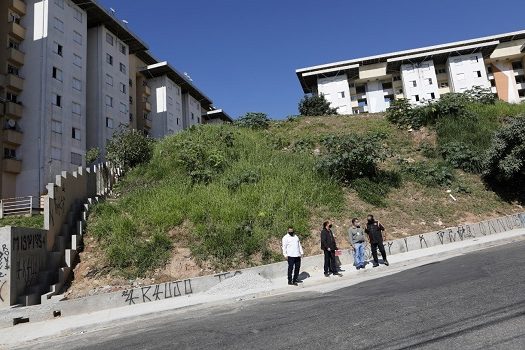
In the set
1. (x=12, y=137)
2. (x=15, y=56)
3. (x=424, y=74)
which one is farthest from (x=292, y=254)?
(x=424, y=74)

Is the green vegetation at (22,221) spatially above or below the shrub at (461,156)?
below

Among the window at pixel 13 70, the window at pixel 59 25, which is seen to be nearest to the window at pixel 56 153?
the window at pixel 13 70

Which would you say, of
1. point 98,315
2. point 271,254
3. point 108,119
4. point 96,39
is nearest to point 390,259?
point 271,254

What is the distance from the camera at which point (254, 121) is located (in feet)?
92.7

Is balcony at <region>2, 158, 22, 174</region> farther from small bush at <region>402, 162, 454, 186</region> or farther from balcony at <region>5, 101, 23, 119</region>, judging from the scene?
small bush at <region>402, 162, 454, 186</region>

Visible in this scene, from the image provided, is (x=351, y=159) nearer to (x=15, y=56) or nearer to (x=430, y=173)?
(x=430, y=173)

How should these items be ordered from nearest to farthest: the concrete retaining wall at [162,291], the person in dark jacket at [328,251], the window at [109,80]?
the concrete retaining wall at [162,291]
the person in dark jacket at [328,251]
the window at [109,80]

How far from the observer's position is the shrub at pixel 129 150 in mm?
21547

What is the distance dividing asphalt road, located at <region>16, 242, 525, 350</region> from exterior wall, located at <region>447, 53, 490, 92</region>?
61.6 m

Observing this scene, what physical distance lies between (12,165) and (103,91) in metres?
12.5

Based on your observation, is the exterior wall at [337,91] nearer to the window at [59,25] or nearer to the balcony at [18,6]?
the window at [59,25]

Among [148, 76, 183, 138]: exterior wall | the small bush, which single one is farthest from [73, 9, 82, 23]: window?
the small bush

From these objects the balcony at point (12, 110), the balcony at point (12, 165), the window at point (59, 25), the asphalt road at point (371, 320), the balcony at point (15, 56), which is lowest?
the asphalt road at point (371, 320)

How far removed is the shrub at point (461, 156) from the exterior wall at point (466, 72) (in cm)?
4704
